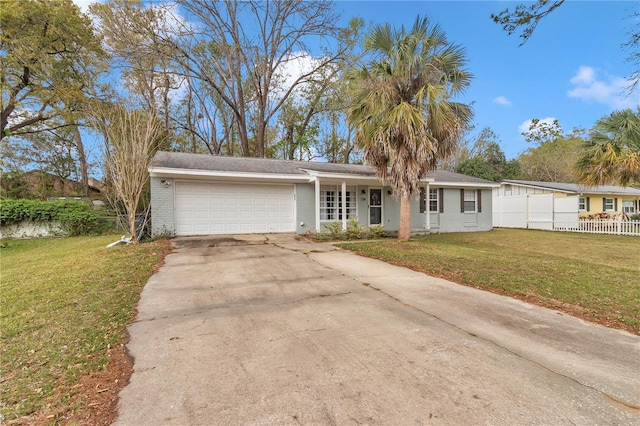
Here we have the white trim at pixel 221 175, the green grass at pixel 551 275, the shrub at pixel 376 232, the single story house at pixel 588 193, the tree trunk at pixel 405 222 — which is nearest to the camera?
the green grass at pixel 551 275

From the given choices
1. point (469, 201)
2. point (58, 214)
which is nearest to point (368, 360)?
point (469, 201)

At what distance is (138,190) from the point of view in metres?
9.54

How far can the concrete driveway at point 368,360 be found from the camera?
2.08m

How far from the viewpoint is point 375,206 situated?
47.1 ft

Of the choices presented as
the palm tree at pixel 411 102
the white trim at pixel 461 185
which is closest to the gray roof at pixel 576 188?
the white trim at pixel 461 185

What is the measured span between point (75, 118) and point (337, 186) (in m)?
17.3

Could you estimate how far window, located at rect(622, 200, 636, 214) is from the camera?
76.2ft

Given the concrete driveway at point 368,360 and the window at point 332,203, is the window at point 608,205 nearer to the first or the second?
the window at point 332,203

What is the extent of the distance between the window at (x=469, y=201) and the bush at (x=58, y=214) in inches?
728

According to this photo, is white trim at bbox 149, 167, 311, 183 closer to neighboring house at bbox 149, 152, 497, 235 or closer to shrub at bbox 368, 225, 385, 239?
neighboring house at bbox 149, 152, 497, 235

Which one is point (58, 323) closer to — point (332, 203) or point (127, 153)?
point (127, 153)

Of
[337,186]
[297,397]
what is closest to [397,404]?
[297,397]

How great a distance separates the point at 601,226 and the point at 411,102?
1508 cm

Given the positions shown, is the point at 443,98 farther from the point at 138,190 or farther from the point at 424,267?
the point at 138,190
